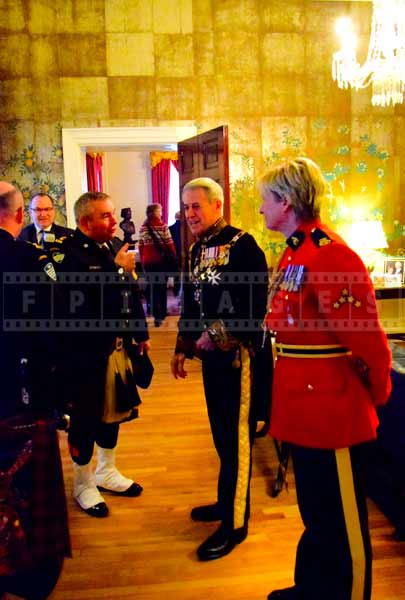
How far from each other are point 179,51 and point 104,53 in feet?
2.55

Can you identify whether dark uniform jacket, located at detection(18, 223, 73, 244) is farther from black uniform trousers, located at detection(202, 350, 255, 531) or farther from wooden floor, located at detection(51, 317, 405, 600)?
black uniform trousers, located at detection(202, 350, 255, 531)

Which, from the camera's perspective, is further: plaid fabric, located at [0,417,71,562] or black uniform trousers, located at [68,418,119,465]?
black uniform trousers, located at [68,418,119,465]

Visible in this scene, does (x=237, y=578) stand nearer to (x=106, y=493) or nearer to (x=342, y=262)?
(x=106, y=493)

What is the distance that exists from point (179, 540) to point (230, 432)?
0.57 metres

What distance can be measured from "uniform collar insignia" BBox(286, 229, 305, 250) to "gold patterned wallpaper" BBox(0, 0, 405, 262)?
4.25 meters

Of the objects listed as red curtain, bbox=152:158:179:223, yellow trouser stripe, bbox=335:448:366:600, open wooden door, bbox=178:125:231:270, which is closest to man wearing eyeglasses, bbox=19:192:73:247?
open wooden door, bbox=178:125:231:270

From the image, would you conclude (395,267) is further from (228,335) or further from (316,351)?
(316,351)

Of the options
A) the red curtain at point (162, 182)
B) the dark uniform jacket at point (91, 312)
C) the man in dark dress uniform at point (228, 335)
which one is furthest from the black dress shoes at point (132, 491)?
the red curtain at point (162, 182)

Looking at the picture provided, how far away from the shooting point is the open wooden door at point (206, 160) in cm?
467

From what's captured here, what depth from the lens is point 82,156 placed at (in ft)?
18.6

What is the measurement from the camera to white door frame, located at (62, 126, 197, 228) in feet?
18.1

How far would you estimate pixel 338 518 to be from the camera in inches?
60.9

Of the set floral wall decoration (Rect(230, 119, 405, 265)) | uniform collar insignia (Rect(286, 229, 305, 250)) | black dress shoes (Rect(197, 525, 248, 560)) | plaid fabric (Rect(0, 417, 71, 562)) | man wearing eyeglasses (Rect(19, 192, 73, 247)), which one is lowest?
black dress shoes (Rect(197, 525, 248, 560))

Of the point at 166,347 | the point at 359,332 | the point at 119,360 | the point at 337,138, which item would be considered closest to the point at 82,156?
the point at 166,347
